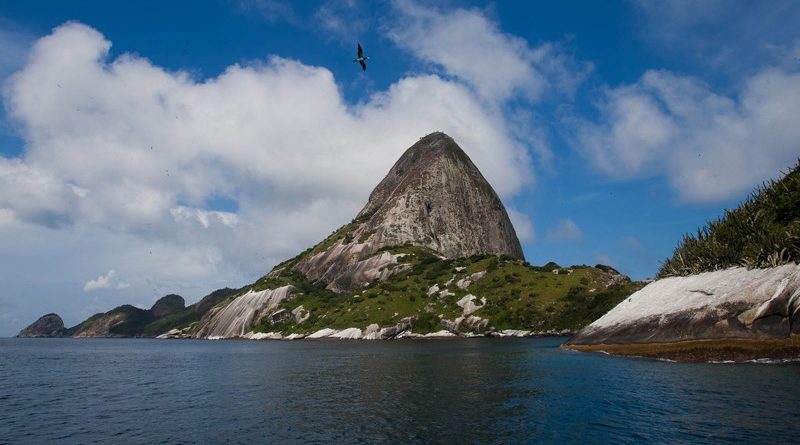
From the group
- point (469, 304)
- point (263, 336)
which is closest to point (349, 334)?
point (469, 304)

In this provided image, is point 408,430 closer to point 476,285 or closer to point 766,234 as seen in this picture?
point 766,234

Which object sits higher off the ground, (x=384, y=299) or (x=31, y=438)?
(x=384, y=299)

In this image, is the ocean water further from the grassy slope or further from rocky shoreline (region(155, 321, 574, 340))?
the grassy slope

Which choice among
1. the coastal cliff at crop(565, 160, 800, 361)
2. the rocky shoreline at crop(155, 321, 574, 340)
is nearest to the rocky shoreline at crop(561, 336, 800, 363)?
the coastal cliff at crop(565, 160, 800, 361)

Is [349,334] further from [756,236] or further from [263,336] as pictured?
[756,236]

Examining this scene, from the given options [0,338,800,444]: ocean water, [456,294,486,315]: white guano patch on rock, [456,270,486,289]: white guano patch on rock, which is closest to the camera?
[0,338,800,444]: ocean water

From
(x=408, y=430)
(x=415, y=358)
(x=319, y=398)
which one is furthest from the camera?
(x=415, y=358)

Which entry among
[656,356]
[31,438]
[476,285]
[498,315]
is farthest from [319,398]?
[476,285]
